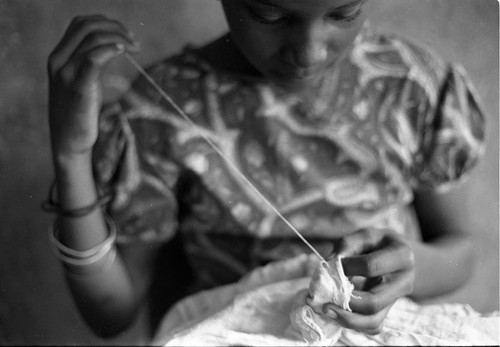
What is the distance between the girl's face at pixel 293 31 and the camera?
45cm

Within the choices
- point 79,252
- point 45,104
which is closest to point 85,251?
point 79,252

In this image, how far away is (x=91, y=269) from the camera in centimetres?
54

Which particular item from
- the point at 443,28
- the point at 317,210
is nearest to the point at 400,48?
the point at 443,28

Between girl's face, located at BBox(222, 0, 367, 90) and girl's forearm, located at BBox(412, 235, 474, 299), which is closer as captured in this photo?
girl's face, located at BBox(222, 0, 367, 90)

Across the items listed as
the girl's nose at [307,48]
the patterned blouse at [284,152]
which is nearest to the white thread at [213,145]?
the patterned blouse at [284,152]

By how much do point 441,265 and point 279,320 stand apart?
0.52ft

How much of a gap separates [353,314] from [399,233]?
0.37 ft

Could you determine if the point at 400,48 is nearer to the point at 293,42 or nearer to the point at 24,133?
the point at 293,42

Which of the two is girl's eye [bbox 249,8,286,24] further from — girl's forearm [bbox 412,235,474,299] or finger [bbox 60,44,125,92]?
girl's forearm [bbox 412,235,474,299]

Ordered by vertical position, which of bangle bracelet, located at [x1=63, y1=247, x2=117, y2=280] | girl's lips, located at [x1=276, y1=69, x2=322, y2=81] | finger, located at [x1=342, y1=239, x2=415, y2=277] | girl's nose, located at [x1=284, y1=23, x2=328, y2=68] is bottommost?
bangle bracelet, located at [x1=63, y1=247, x2=117, y2=280]

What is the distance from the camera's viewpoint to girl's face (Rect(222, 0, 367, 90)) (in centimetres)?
45

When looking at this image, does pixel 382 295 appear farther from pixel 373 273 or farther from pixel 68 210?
pixel 68 210

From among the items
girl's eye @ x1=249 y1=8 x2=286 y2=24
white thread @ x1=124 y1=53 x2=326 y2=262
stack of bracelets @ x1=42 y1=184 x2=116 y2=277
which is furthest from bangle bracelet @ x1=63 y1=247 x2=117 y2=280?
girl's eye @ x1=249 y1=8 x2=286 y2=24

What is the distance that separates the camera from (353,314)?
0.50 metres
